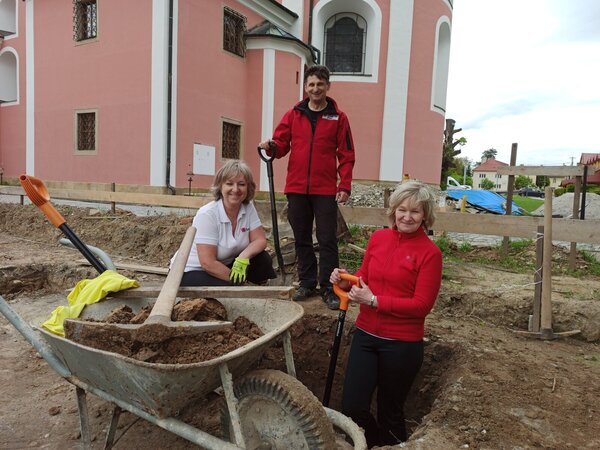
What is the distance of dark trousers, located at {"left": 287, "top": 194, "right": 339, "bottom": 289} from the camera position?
378cm

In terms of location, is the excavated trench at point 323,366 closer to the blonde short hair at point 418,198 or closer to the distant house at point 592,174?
the blonde short hair at point 418,198

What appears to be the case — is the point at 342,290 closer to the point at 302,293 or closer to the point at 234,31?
the point at 302,293

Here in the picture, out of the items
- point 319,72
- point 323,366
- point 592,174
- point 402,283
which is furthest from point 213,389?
point 592,174

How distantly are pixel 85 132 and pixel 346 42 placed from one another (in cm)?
1095

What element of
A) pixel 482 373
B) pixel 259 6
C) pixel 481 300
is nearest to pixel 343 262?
pixel 481 300

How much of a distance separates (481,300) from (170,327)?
3.25 metres

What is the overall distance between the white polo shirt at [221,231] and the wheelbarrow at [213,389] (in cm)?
95

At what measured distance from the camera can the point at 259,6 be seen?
48.2ft

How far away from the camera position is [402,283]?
2297 mm

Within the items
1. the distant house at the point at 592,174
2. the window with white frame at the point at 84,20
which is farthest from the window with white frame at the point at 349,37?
the distant house at the point at 592,174

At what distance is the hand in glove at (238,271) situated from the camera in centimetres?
280

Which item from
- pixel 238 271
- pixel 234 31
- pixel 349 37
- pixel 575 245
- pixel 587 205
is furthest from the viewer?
pixel 349 37

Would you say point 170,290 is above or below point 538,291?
→ above

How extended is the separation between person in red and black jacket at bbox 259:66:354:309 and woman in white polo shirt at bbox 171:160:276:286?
2.58 feet
